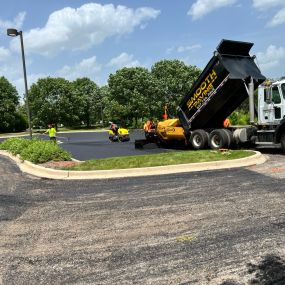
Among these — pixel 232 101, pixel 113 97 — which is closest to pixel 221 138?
pixel 232 101

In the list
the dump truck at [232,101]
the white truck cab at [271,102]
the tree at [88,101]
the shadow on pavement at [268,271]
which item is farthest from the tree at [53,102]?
the shadow on pavement at [268,271]

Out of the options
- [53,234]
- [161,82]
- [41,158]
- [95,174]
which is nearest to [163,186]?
[95,174]

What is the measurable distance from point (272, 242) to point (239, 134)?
10255mm

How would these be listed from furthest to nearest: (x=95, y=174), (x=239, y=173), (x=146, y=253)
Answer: (x=95, y=174), (x=239, y=173), (x=146, y=253)

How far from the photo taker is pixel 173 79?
60.3 meters

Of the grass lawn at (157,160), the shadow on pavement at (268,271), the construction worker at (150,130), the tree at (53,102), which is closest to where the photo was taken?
the shadow on pavement at (268,271)

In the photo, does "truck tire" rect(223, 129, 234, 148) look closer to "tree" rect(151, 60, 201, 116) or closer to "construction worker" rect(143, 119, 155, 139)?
"construction worker" rect(143, 119, 155, 139)

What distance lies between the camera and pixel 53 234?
21.8 ft

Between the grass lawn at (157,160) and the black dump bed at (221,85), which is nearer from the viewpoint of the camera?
the grass lawn at (157,160)

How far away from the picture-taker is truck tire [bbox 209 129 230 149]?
616 inches

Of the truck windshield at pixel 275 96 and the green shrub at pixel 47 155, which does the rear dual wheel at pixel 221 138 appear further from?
the green shrub at pixel 47 155

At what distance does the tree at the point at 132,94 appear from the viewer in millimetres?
58719

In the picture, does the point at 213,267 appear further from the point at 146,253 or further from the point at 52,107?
the point at 52,107

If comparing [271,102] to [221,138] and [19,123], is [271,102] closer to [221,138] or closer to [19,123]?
[221,138]
